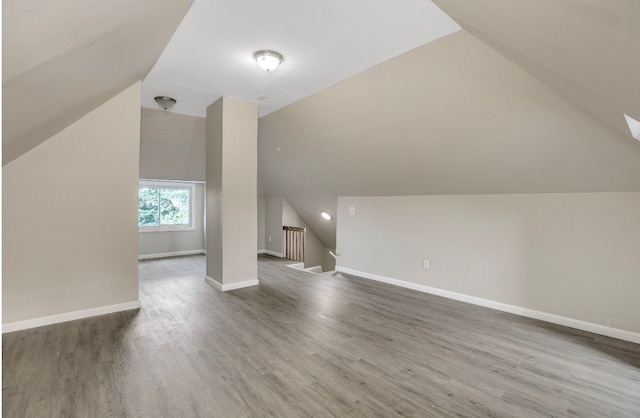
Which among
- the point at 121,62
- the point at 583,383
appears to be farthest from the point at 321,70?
the point at 583,383

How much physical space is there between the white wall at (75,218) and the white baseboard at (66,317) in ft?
0.11

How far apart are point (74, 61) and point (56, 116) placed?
0.94m

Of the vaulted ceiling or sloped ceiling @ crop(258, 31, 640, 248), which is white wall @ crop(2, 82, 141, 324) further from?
sloped ceiling @ crop(258, 31, 640, 248)

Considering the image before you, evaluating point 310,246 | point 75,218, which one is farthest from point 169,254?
point 75,218

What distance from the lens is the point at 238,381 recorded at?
248cm

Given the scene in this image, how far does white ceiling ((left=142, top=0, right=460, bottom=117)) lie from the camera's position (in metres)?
2.58

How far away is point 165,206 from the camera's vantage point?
7.71m

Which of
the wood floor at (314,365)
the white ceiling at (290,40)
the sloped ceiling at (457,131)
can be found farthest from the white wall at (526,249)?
the white ceiling at (290,40)

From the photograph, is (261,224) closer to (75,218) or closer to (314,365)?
(75,218)

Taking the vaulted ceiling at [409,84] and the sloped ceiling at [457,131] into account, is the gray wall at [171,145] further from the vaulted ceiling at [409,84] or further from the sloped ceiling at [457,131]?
the sloped ceiling at [457,131]

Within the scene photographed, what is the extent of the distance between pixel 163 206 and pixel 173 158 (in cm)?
164

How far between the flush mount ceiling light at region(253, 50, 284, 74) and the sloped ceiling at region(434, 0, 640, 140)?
1522 mm

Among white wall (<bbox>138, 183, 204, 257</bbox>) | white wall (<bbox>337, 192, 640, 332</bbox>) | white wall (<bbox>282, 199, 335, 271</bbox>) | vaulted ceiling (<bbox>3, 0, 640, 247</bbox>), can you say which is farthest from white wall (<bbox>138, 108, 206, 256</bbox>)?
white wall (<bbox>337, 192, 640, 332</bbox>)

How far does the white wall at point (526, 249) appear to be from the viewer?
328cm
